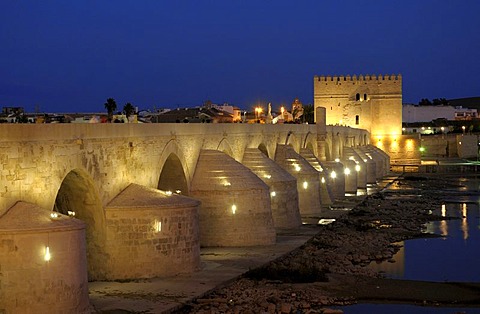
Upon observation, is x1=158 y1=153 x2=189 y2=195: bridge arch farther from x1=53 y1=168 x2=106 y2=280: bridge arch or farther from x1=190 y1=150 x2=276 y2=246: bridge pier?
x1=53 y1=168 x2=106 y2=280: bridge arch

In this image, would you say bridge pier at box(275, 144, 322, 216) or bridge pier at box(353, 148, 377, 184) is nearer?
bridge pier at box(275, 144, 322, 216)

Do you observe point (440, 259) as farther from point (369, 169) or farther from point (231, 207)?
point (369, 169)

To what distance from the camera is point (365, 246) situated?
2331 centimetres

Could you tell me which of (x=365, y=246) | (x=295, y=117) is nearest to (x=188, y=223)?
(x=365, y=246)

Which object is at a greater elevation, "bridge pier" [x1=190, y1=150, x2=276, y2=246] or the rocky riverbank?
"bridge pier" [x1=190, y1=150, x2=276, y2=246]

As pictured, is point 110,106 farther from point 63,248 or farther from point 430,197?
point 430,197

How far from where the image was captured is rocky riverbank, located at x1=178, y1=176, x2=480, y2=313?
15086 millimetres

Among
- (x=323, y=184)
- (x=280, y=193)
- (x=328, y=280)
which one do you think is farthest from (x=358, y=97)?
(x=328, y=280)

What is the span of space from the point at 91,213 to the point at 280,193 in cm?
997

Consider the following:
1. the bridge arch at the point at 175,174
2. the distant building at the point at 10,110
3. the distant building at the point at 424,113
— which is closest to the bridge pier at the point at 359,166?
the distant building at the point at 10,110

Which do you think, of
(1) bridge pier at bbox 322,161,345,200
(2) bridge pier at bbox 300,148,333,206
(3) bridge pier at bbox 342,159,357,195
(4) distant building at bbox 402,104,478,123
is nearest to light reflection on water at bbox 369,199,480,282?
(2) bridge pier at bbox 300,148,333,206

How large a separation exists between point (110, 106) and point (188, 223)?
30.6 ft

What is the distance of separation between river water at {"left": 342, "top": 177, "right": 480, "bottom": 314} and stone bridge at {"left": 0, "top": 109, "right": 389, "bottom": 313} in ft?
12.0

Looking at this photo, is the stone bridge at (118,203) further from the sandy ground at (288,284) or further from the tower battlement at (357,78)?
the tower battlement at (357,78)
